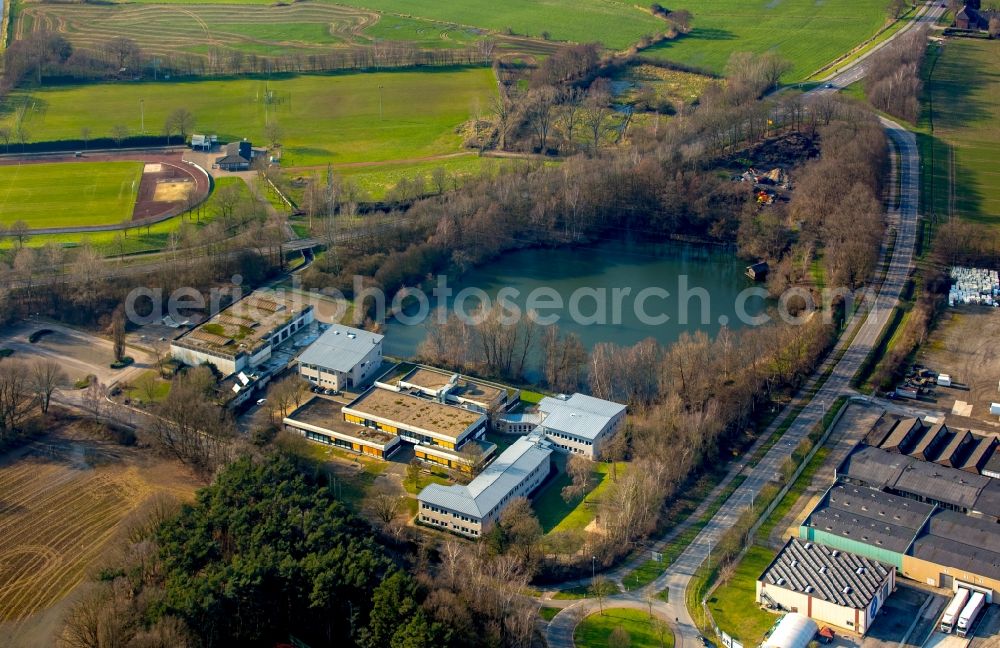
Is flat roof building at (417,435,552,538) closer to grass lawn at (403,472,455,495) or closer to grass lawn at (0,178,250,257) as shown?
grass lawn at (403,472,455,495)

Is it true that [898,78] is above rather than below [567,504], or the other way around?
above

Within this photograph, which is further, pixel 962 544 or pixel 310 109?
pixel 310 109

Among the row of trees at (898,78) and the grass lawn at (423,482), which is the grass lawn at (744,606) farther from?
the row of trees at (898,78)

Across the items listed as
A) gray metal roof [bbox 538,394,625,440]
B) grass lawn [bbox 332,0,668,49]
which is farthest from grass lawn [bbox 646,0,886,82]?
gray metal roof [bbox 538,394,625,440]

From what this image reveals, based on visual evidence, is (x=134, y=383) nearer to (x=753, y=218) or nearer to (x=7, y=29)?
(x=753, y=218)

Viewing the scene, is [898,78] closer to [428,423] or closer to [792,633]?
[428,423]

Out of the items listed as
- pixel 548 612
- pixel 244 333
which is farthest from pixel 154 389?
pixel 548 612
